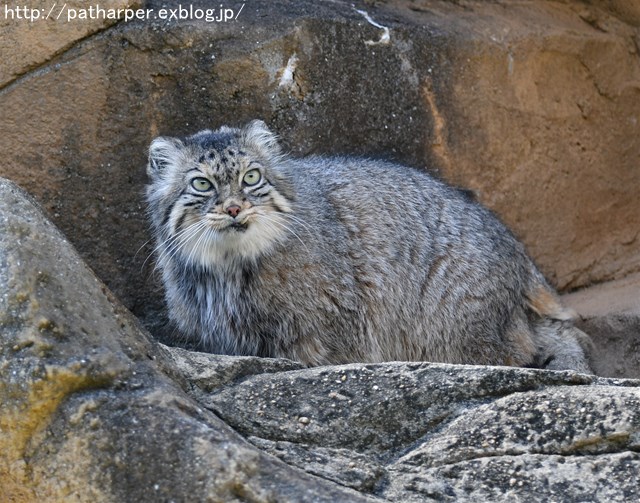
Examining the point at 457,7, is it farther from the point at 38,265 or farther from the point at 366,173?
the point at 38,265

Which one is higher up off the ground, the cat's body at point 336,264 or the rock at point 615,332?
the cat's body at point 336,264

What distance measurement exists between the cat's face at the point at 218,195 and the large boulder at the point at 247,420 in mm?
1221

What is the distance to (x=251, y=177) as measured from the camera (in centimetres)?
571

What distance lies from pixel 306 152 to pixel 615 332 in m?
2.40

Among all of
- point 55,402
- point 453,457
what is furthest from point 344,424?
point 55,402

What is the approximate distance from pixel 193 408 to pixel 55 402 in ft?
1.52

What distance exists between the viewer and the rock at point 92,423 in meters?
3.51

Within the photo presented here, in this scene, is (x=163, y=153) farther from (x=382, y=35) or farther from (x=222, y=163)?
(x=382, y=35)

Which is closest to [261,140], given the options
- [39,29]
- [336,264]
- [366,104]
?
Result: [336,264]

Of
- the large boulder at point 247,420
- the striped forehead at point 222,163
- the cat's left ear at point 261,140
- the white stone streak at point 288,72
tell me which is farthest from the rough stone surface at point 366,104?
the large boulder at point 247,420

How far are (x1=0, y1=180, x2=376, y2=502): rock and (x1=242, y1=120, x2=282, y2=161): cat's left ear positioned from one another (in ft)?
7.03

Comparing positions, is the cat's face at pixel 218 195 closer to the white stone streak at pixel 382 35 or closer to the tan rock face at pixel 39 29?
the tan rock face at pixel 39 29

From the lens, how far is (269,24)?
6.63 m

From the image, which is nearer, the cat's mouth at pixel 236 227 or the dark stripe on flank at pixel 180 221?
the cat's mouth at pixel 236 227
